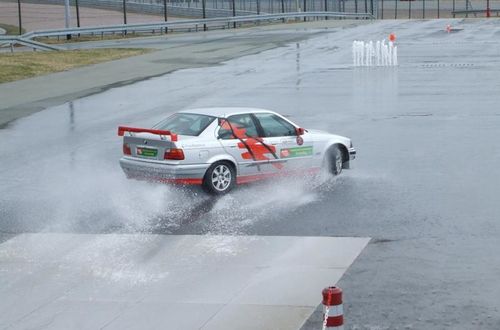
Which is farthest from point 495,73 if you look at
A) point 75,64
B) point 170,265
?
point 170,265

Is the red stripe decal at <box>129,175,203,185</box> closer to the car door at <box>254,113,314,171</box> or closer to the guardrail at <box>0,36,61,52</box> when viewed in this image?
the car door at <box>254,113,314,171</box>

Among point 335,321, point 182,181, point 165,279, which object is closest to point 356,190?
point 182,181

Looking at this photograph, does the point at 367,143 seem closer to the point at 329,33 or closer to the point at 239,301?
the point at 239,301

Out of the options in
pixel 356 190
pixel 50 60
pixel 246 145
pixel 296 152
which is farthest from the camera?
pixel 50 60

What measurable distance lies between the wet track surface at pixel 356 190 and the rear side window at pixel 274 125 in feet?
2.86

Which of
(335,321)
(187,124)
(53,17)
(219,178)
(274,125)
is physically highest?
(53,17)

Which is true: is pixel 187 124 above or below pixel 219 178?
above

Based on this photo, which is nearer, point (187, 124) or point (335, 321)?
point (335, 321)

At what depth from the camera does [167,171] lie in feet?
54.3

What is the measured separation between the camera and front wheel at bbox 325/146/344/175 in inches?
732

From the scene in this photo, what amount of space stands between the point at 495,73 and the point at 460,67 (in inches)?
128

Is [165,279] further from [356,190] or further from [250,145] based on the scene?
[356,190]

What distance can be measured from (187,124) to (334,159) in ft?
9.44

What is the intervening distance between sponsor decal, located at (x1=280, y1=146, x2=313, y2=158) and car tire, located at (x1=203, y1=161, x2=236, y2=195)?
1049mm
